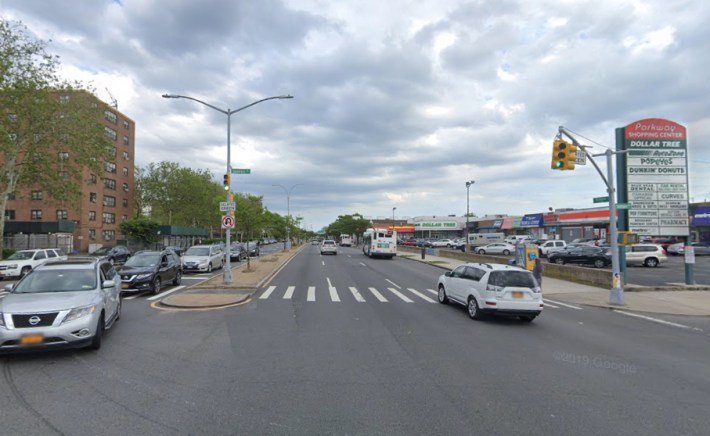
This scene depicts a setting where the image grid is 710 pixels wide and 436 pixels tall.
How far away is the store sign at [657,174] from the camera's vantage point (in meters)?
18.7

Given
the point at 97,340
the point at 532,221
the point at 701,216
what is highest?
the point at 701,216

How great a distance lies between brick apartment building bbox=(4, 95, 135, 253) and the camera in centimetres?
5135

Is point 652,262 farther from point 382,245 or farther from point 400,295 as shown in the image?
point 400,295

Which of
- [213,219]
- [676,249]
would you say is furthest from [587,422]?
[213,219]

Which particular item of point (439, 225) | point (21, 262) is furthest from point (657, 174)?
point (439, 225)

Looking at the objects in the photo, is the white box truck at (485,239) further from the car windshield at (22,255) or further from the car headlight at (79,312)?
the car headlight at (79,312)

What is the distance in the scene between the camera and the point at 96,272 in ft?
27.8

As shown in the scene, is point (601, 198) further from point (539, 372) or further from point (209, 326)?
point (209, 326)

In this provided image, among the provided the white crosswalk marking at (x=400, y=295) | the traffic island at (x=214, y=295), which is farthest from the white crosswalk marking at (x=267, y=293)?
the white crosswalk marking at (x=400, y=295)

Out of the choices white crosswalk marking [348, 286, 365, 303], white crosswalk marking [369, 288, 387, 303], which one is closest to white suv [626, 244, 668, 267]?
white crosswalk marking [369, 288, 387, 303]

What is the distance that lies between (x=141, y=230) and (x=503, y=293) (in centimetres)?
5419

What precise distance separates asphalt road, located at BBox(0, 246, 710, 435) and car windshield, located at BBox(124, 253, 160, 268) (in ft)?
18.7

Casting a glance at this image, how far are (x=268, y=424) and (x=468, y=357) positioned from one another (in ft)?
12.9

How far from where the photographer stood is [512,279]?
34.7 ft
